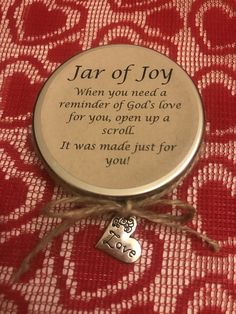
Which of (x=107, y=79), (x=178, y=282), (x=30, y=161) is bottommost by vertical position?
(x=178, y=282)

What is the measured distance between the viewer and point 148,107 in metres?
0.49

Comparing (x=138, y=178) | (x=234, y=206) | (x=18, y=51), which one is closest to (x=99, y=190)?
(x=138, y=178)

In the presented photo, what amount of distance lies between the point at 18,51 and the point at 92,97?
0.15 m

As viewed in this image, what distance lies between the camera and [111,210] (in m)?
0.46

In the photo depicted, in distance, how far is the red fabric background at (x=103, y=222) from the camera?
45cm

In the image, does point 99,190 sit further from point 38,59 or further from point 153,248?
point 38,59

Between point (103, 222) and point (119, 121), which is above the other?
point (119, 121)

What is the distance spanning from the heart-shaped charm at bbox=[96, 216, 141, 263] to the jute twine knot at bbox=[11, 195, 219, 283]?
1 centimetres

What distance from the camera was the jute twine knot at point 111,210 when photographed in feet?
1.48

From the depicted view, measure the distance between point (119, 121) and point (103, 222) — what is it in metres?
0.11

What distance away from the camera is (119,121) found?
490mm

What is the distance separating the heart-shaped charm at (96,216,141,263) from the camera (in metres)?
0.46

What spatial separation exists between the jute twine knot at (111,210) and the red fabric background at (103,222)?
0.01 metres

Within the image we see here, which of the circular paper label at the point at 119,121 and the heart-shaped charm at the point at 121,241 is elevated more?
the circular paper label at the point at 119,121
